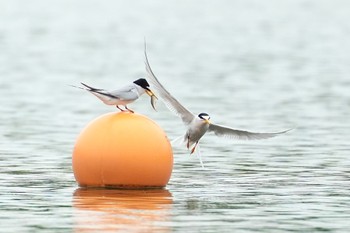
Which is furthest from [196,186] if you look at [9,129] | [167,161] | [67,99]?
[67,99]

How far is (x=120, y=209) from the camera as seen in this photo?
64.5 ft

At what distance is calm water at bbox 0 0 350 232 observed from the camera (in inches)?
761

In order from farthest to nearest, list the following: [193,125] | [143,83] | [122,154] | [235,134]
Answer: [235,134] → [193,125] → [143,83] → [122,154]

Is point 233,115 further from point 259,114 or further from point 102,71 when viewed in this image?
point 102,71

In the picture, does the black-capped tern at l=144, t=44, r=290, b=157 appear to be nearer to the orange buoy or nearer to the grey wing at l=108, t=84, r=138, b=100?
the grey wing at l=108, t=84, r=138, b=100

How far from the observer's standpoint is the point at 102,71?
54219 mm

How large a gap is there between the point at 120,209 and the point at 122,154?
1796 mm

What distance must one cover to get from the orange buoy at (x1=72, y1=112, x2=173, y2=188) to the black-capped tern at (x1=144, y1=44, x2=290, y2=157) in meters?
0.80

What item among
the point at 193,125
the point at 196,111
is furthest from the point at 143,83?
the point at 196,111

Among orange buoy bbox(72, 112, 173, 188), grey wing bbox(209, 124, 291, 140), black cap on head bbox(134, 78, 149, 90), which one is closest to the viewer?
orange buoy bbox(72, 112, 173, 188)

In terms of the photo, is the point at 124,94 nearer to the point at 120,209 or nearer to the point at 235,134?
the point at 235,134

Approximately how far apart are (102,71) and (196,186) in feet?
105

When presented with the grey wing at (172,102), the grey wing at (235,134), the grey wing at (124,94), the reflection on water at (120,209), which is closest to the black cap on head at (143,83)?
the grey wing at (124,94)

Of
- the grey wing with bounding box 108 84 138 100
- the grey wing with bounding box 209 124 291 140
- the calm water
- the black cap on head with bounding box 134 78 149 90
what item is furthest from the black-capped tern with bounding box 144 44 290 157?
the calm water
